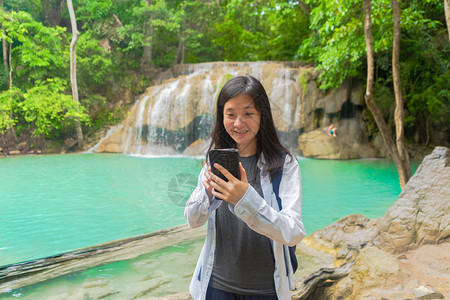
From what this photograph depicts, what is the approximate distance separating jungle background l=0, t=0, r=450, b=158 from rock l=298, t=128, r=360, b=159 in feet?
6.25

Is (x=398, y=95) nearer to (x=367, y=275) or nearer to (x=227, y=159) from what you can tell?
(x=367, y=275)

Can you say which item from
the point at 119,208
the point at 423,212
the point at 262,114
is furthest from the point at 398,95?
the point at 119,208

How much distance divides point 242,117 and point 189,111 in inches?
507

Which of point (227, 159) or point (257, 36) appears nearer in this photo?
point (227, 159)

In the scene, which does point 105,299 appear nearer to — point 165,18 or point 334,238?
point 334,238

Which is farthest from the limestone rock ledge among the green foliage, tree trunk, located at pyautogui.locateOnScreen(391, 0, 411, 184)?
the green foliage

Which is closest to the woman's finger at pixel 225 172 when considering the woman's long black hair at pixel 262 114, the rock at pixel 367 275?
the woman's long black hair at pixel 262 114

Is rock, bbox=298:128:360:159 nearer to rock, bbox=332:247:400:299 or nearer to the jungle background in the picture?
the jungle background

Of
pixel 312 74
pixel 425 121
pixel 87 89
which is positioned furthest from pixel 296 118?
pixel 87 89

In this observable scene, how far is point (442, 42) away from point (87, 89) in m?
15.7

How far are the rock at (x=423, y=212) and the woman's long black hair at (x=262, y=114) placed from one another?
2322 millimetres

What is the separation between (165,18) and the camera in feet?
52.9

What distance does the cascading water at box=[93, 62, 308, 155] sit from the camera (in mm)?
13211

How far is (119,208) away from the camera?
5523 millimetres
